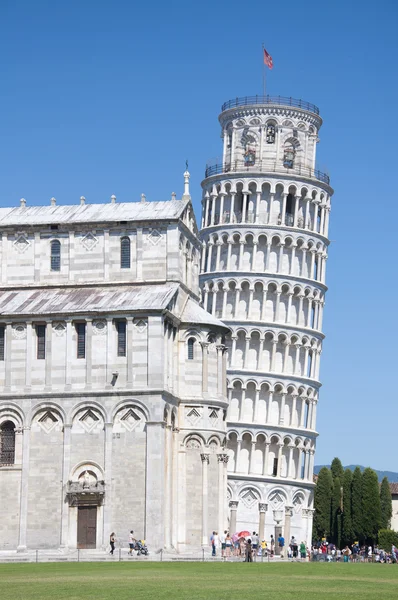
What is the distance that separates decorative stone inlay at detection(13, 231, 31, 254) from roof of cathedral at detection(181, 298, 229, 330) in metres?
11.4

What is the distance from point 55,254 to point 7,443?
13338 millimetres

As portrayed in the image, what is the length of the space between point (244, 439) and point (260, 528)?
8644mm

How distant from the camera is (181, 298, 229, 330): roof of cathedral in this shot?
88125mm

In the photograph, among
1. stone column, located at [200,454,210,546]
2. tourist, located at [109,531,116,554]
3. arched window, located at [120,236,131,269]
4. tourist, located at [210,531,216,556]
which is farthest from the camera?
arched window, located at [120,236,131,269]

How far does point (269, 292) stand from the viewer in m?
134

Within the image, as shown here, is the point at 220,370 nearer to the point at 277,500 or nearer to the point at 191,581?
the point at 191,581

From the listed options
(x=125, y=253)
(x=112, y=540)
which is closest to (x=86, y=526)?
(x=112, y=540)

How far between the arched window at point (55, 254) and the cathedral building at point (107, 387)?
7 cm

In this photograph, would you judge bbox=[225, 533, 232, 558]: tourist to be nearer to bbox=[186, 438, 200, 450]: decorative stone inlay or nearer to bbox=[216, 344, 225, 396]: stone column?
bbox=[186, 438, 200, 450]: decorative stone inlay

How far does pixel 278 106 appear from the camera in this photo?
137750 millimetres

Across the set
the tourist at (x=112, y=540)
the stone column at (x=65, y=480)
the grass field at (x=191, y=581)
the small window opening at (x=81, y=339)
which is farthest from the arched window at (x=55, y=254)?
the grass field at (x=191, y=581)

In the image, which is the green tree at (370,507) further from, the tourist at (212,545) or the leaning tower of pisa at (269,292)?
the tourist at (212,545)

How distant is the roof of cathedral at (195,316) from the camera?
289ft

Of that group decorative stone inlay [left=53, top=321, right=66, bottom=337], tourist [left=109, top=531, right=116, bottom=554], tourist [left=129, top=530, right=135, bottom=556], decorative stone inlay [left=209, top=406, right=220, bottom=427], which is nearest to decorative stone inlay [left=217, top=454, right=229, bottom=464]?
decorative stone inlay [left=209, top=406, right=220, bottom=427]
